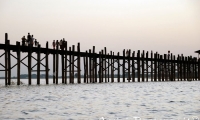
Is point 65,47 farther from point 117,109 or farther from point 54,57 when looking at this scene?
point 117,109

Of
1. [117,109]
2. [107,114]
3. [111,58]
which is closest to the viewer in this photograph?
[107,114]

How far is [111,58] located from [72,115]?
31646 mm

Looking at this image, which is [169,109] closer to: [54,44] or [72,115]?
[72,115]

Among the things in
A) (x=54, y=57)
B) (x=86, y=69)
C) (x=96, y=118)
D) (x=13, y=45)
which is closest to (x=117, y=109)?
(x=96, y=118)

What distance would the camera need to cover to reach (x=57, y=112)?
55.5 ft

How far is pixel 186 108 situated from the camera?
60.8 feet

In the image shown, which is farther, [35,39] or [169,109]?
[35,39]

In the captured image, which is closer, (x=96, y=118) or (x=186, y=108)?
(x=96, y=118)

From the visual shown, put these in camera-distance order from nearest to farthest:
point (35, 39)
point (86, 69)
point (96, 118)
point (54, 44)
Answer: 1. point (96, 118)
2. point (35, 39)
3. point (54, 44)
4. point (86, 69)

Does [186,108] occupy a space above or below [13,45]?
below

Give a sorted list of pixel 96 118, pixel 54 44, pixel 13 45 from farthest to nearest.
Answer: pixel 54 44 < pixel 13 45 < pixel 96 118

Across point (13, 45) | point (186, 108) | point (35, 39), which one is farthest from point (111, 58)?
point (186, 108)

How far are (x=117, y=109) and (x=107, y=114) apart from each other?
183 centimetres

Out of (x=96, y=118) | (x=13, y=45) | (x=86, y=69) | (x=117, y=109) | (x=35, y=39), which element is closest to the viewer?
(x=96, y=118)
